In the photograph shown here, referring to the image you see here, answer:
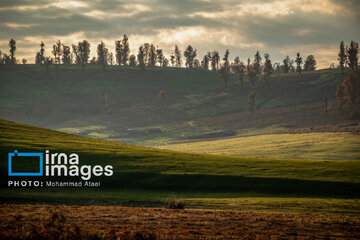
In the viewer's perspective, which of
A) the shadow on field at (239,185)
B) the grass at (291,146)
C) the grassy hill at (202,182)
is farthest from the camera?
the grass at (291,146)

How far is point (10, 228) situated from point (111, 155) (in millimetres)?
36251

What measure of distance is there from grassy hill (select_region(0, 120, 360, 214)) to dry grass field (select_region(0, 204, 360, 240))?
573cm

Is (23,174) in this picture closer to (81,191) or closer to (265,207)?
(81,191)

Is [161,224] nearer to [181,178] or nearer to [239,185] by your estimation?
[239,185]

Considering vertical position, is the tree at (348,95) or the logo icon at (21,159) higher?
the tree at (348,95)

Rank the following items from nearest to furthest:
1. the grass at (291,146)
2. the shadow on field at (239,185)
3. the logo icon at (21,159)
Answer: the shadow on field at (239,185) < the logo icon at (21,159) < the grass at (291,146)

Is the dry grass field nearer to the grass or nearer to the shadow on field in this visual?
the shadow on field

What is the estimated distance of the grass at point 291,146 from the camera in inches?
4289

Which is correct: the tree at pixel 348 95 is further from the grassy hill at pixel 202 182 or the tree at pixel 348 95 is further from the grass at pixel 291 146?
the grassy hill at pixel 202 182

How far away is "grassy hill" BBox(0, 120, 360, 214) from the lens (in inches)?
1506

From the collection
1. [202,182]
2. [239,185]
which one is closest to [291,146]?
[239,185]

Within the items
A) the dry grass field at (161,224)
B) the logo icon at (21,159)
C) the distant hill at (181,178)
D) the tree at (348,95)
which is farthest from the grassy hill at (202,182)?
the tree at (348,95)

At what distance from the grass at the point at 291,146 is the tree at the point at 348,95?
1699 inches

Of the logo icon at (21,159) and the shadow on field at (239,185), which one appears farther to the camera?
the logo icon at (21,159)
